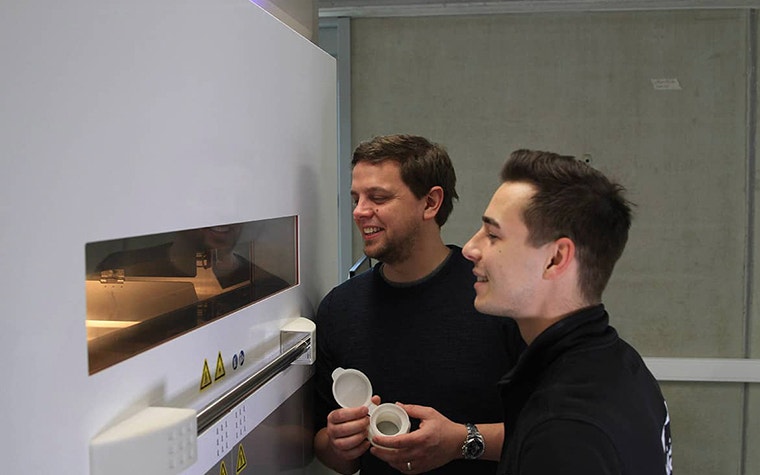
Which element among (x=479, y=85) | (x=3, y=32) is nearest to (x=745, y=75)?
(x=479, y=85)

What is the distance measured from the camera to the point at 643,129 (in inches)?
105

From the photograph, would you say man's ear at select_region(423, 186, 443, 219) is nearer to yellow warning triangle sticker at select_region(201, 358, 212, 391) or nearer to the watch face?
the watch face

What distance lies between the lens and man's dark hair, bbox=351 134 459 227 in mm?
1526

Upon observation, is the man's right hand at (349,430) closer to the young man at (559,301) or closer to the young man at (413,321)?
the young man at (413,321)

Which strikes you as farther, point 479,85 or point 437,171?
point 479,85

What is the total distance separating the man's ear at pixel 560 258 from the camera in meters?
1.09

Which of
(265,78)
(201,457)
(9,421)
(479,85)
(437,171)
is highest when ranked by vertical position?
(479,85)

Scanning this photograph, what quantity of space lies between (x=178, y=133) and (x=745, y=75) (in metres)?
2.52

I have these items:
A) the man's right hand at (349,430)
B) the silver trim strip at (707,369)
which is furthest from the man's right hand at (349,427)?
the silver trim strip at (707,369)

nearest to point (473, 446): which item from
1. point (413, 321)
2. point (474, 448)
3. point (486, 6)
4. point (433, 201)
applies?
point (474, 448)

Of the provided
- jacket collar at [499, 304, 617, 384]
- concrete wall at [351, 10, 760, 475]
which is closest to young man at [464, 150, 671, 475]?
jacket collar at [499, 304, 617, 384]

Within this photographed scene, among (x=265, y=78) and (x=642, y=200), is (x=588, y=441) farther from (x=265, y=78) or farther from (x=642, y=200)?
(x=642, y=200)

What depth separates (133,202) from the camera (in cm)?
78

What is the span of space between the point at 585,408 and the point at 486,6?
2.08 meters
